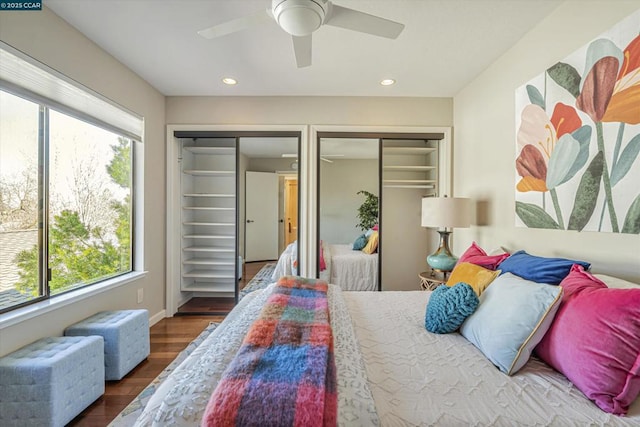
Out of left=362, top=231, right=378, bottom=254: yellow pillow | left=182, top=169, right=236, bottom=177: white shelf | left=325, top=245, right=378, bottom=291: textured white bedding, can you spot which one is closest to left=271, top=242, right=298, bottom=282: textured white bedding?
left=325, top=245, right=378, bottom=291: textured white bedding

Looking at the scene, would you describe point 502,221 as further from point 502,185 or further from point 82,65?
point 82,65

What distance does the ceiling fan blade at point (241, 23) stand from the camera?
1.33 metres

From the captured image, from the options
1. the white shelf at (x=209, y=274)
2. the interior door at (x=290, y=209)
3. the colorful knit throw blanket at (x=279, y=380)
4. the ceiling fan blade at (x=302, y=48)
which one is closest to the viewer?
the colorful knit throw blanket at (x=279, y=380)

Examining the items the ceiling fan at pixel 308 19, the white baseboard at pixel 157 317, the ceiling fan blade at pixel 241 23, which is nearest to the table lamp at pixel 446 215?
the ceiling fan at pixel 308 19

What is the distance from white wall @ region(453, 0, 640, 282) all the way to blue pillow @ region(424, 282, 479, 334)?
709mm

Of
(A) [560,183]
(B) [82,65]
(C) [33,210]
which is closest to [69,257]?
(C) [33,210]

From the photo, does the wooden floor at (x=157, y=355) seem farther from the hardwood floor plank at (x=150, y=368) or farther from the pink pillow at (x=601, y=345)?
the pink pillow at (x=601, y=345)

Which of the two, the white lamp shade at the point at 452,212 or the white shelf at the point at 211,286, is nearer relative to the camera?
the white lamp shade at the point at 452,212

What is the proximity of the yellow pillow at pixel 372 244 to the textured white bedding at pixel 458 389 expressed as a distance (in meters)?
1.87

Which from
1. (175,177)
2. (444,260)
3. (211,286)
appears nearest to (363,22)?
(444,260)

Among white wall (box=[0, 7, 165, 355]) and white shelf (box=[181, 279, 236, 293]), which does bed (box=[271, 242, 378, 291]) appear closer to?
white shelf (box=[181, 279, 236, 293])

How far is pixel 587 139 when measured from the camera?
A: 1474 mm

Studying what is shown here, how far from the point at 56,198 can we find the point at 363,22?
2367 millimetres

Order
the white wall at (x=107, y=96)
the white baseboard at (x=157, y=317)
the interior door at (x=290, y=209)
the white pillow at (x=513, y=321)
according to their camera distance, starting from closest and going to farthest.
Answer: the white pillow at (x=513, y=321) < the white wall at (x=107, y=96) < the white baseboard at (x=157, y=317) < the interior door at (x=290, y=209)
